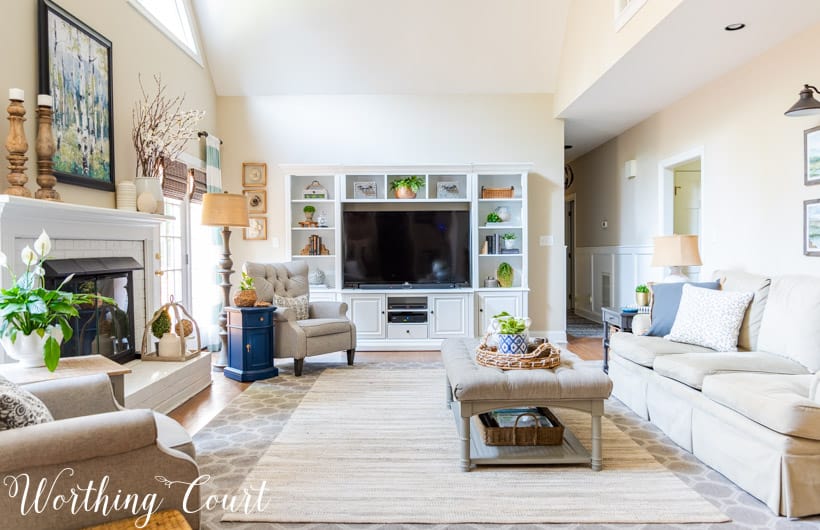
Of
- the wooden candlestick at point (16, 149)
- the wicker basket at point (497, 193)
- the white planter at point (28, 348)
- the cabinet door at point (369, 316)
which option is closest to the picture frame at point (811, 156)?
the wicker basket at point (497, 193)

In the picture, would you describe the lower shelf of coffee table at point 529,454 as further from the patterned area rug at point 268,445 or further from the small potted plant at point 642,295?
the small potted plant at point 642,295

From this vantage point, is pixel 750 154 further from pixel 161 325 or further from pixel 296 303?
pixel 161 325

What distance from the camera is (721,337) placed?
11.1 feet

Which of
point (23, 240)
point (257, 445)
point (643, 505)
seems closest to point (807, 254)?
point (643, 505)

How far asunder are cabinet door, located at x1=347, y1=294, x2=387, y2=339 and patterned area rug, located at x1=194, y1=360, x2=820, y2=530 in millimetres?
1527

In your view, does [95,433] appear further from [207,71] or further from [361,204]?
[207,71]

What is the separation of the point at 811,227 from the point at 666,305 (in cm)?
103

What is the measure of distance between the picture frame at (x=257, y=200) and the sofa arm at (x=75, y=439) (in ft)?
16.1

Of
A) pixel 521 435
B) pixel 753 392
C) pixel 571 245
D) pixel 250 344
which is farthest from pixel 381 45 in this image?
pixel 571 245

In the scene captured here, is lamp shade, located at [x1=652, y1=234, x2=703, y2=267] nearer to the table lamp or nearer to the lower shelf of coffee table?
the table lamp

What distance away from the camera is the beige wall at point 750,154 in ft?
12.1

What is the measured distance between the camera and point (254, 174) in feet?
20.8

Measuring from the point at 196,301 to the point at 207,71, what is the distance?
260 cm

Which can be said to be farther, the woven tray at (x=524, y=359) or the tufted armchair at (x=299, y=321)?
the tufted armchair at (x=299, y=321)
